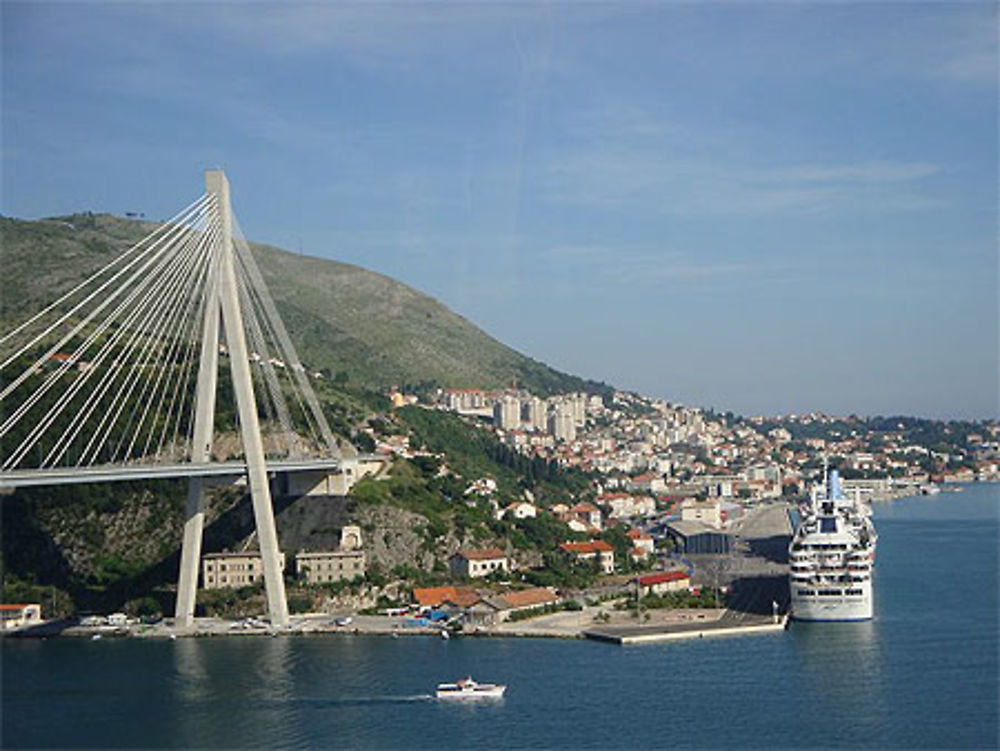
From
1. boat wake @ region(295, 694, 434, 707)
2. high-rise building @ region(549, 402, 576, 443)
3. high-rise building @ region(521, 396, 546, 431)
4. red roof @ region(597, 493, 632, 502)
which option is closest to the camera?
boat wake @ region(295, 694, 434, 707)

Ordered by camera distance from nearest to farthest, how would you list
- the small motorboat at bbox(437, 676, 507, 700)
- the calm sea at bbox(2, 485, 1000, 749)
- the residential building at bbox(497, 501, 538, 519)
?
1. the calm sea at bbox(2, 485, 1000, 749)
2. the small motorboat at bbox(437, 676, 507, 700)
3. the residential building at bbox(497, 501, 538, 519)

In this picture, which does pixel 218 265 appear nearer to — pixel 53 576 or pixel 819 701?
pixel 53 576

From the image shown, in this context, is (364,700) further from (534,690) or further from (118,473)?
(118,473)

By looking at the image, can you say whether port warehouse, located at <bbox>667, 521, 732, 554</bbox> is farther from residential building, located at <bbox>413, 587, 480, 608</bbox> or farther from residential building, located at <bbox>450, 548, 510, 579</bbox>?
residential building, located at <bbox>413, 587, 480, 608</bbox>

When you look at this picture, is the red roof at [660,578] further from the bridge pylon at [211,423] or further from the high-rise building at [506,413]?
the high-rise building at [506,413]

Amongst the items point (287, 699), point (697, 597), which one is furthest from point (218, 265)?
point (697, 597)

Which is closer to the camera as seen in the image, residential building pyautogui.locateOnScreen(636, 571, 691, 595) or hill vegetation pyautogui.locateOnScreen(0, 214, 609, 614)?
hill vegetation pyautogui.locateOnScreen(0, 214, 609, 614)

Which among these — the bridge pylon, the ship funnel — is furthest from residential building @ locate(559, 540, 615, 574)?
the bridge pylon

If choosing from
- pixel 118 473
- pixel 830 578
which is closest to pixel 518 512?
pixel 830 578
